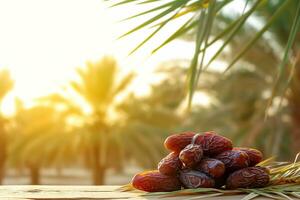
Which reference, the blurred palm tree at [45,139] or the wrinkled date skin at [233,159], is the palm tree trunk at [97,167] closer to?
the blurred palm tree at [45,139]

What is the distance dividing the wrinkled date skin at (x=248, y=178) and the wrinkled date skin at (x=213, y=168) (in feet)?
0.13

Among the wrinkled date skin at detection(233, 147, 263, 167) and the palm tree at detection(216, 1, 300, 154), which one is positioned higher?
the palm tree at detection(216, 1, 300, 154)

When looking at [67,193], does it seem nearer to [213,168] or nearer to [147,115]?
[213,168]

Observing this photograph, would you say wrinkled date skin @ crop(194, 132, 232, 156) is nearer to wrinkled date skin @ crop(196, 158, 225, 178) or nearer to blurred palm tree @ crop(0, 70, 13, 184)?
wrinkled date skin @ crop(196, 158, 225, 178)

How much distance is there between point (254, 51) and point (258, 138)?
3.92 metres

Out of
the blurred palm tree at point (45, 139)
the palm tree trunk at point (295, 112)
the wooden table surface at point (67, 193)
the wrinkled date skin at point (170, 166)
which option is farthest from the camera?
the blurred palm tree at point (45, 139)

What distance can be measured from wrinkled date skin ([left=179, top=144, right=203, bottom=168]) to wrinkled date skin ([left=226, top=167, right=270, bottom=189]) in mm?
121

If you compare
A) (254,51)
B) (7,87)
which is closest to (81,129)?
(7,87)

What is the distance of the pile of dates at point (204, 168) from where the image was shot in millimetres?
1984

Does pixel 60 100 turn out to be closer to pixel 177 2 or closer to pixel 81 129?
pixel 81 129

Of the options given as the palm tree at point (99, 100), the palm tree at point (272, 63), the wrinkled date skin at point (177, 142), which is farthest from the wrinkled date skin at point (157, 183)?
the palm tree at point (99, 100)

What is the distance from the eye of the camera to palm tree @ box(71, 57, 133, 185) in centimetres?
1420

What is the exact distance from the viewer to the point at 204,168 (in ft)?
6.55

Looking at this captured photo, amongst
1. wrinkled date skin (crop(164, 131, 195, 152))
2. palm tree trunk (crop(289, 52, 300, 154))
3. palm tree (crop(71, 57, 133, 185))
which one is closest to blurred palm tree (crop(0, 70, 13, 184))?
palm tree (crop(71, 57, 133, 185))
